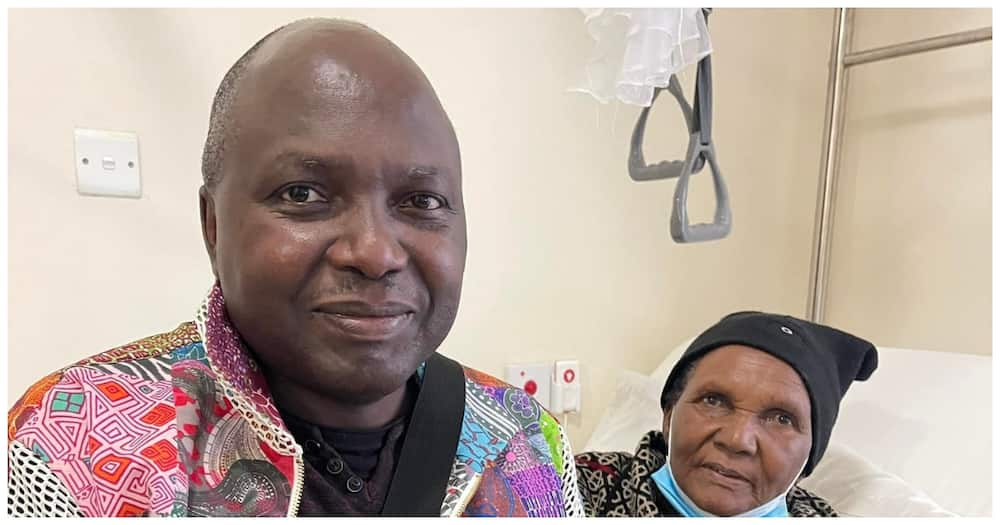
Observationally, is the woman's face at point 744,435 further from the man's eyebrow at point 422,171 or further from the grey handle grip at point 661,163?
the man's eyebrow at point 422,171

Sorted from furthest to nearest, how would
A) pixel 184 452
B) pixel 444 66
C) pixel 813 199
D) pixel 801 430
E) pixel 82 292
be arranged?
pixel 813 199 < pixel 444 66 < pixel 82 292 < pixel 801 430 < pixel 184 452

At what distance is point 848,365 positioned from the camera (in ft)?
3.36

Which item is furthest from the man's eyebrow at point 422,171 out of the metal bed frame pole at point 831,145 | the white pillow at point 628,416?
the metal bed frame pole at point 831,145

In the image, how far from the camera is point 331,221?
1.56 feet

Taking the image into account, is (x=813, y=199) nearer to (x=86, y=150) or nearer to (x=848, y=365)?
(x=848, y=365)

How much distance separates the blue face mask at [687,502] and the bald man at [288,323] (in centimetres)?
51

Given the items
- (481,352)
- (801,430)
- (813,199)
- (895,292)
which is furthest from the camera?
(813,199)

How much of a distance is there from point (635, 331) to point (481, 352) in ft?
1.27

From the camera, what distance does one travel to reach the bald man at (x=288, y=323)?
0.46m

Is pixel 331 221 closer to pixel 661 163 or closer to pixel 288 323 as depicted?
pixel 288 323

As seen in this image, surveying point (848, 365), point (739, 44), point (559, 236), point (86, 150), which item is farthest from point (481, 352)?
point (739, 44)

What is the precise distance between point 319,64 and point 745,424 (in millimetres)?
714

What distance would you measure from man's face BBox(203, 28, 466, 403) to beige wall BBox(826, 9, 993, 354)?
4.36ft

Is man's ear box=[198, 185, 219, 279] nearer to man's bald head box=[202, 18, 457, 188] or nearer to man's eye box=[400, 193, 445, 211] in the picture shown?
man's bald head box=[202, 18, 457, 188]
